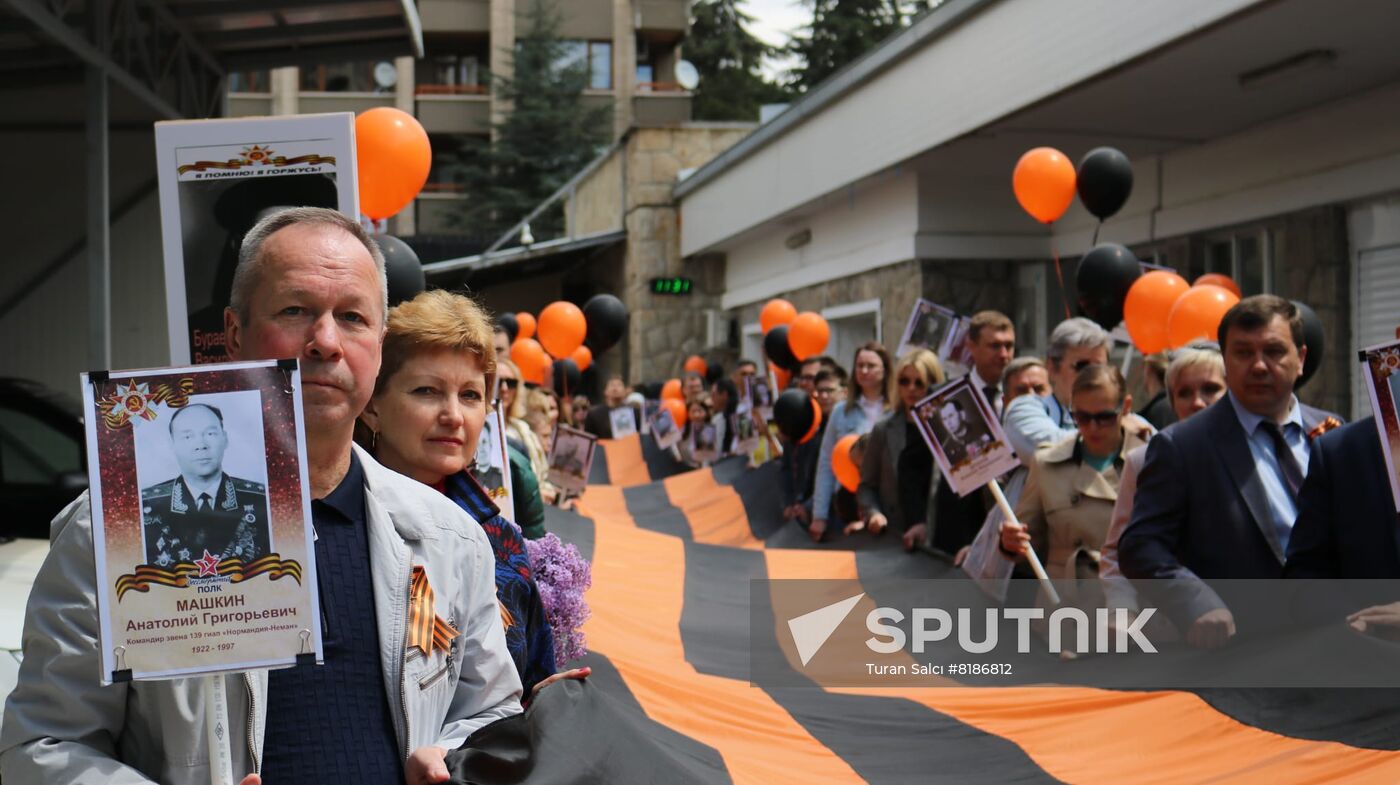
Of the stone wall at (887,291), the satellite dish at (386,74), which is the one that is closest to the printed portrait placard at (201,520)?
the stone wall at (887,291)

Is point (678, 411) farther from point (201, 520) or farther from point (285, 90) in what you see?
point (285, 90)

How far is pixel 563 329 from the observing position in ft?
48.6

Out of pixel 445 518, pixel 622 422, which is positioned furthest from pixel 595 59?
pixel 445 518

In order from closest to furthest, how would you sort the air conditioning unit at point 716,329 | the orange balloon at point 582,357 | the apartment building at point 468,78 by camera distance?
the orange balloon at point 582,357 < the air conditioning unit at point 716,329 < the apartment building at point 468,78


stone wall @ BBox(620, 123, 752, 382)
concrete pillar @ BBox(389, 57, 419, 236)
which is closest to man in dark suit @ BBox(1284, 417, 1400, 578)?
stone wall @ BBox(620, 123, 752, 382)

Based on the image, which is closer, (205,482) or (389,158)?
(205,482)

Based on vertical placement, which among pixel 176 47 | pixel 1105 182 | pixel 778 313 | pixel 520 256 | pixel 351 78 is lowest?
pixel 778 313

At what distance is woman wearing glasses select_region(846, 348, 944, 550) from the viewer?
7879 mm

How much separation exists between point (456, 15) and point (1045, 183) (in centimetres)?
3686

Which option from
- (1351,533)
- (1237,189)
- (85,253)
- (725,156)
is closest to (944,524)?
(1351,533)

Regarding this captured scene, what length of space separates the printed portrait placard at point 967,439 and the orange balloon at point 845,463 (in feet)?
9.03

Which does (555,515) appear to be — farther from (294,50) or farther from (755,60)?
(755,60)

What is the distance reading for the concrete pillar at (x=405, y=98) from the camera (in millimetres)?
43406
